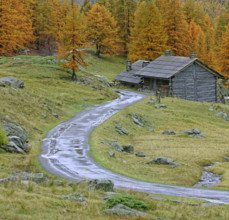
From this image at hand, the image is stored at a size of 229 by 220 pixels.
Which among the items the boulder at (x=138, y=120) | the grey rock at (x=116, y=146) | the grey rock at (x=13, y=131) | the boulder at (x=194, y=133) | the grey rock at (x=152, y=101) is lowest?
the boulder at (x=194, y=133)

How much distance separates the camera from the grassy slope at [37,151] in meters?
12.0

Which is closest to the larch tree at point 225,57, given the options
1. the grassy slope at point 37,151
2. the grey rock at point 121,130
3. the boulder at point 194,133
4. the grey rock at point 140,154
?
the grassy slope at point 37,151

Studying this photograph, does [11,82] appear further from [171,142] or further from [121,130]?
[171,142]

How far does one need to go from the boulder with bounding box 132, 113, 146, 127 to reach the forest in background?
15877 millimetres

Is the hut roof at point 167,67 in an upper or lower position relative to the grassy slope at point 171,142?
upper

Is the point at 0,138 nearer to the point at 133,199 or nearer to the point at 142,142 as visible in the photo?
the point at 133,199

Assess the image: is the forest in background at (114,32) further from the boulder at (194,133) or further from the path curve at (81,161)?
the boulder at (194,133)

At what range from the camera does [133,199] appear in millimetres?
14078

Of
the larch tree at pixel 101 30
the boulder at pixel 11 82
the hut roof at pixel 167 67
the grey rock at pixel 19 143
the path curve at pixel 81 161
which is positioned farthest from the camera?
the larch tree at pixel 101 30

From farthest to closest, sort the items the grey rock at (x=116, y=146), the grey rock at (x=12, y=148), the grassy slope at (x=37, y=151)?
the grey rock at (x=116, y=146)
the grey rock at (x=12, y=148)
the grassy slope at (x=37, y=151)

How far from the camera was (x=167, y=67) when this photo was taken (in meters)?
59.7

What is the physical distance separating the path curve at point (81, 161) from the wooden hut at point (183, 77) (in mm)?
19764

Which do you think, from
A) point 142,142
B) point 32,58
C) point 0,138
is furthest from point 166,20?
point 0,138

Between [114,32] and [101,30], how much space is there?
3242 mm
